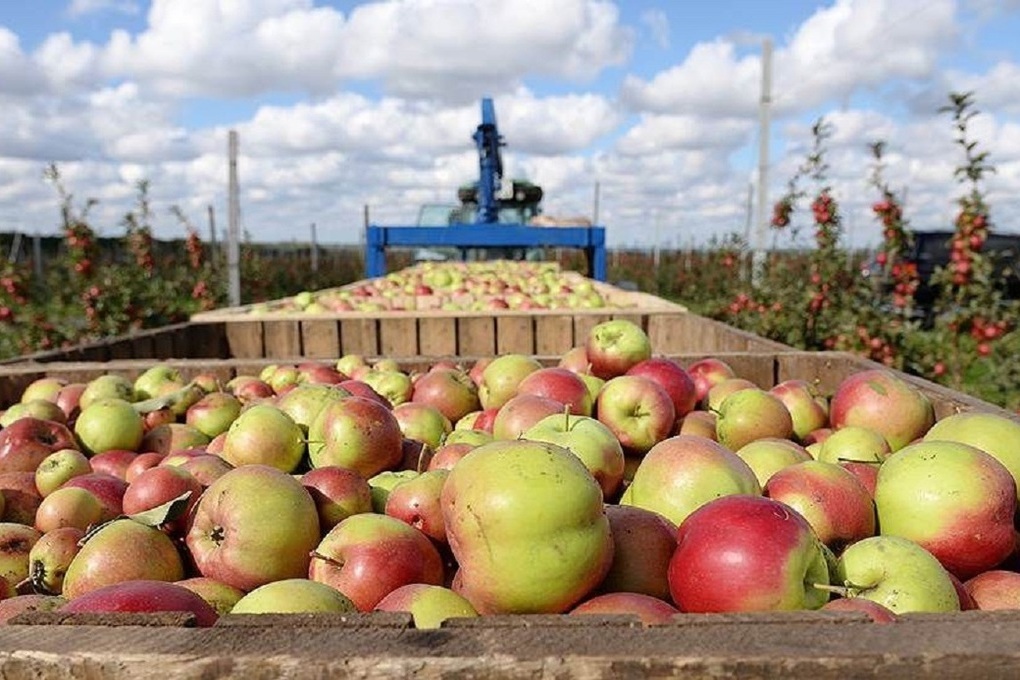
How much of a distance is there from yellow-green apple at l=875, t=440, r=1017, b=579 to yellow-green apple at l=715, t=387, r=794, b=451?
0.73 metres

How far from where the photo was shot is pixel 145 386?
3.18 m

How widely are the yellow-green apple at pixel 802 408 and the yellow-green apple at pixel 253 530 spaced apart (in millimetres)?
1740

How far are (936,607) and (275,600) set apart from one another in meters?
1.11

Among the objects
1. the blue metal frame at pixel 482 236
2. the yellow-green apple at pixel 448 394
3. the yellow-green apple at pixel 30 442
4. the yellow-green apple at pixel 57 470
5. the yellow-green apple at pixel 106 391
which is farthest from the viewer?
the blue metal frame at pixel 482 236

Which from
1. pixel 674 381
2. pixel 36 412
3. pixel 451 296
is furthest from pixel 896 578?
pixel 451 296

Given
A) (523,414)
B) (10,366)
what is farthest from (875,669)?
(10,366)

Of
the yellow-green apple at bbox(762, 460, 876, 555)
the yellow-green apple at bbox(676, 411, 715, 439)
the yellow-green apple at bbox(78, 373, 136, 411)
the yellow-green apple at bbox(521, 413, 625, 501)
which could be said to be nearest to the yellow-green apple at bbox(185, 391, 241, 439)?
the yellow-green apple at bbox(78, 373, 136, 411)

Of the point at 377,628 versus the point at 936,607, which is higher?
the point at 377,628

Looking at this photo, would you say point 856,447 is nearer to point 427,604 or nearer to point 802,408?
point 802,408

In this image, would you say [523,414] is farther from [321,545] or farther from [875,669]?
[875,669]

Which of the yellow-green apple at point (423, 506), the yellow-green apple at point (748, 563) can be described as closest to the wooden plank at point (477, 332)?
the yellow-green apple at point (423, 506)

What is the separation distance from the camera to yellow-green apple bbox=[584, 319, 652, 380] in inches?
119

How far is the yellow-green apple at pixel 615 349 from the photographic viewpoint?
3027mm

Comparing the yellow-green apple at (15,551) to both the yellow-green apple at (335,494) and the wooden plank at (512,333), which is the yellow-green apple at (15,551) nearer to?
the yellow-green apple at (335,494)
